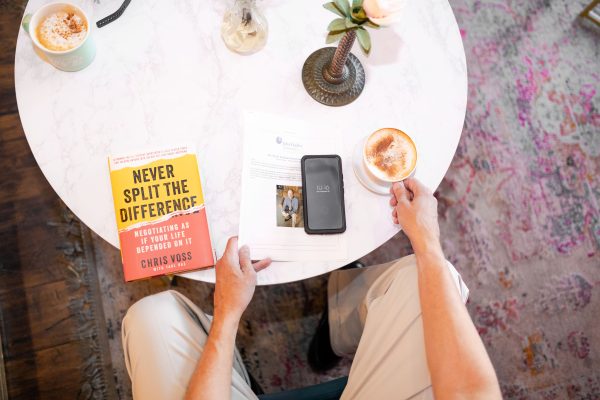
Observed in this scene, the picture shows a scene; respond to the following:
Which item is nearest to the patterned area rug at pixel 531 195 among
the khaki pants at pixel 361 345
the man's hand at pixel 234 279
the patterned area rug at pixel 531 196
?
the patterned area rug at pixel 531 196

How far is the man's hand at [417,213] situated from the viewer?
1081 mm

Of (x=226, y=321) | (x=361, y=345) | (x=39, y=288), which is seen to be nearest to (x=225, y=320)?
(x=226, y=321)

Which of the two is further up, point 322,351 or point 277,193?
point 277,193

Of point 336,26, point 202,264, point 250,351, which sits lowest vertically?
point 250,351

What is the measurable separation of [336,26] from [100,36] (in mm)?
593

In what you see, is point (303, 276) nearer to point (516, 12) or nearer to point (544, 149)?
point (544, 149)

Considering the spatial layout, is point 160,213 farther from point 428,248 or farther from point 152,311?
point 428,248

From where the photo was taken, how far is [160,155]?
1.08m

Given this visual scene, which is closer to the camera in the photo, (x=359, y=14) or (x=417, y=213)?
(x=359, y=14)

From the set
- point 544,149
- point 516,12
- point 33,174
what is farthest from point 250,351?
point 516,12

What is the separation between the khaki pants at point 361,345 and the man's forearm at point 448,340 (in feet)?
0.18

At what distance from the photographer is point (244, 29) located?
112 cm

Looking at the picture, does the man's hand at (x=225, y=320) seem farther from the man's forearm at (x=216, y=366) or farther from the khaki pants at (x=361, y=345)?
the khaki pants at (x=361, y=345)

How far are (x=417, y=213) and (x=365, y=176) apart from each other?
147 mm
